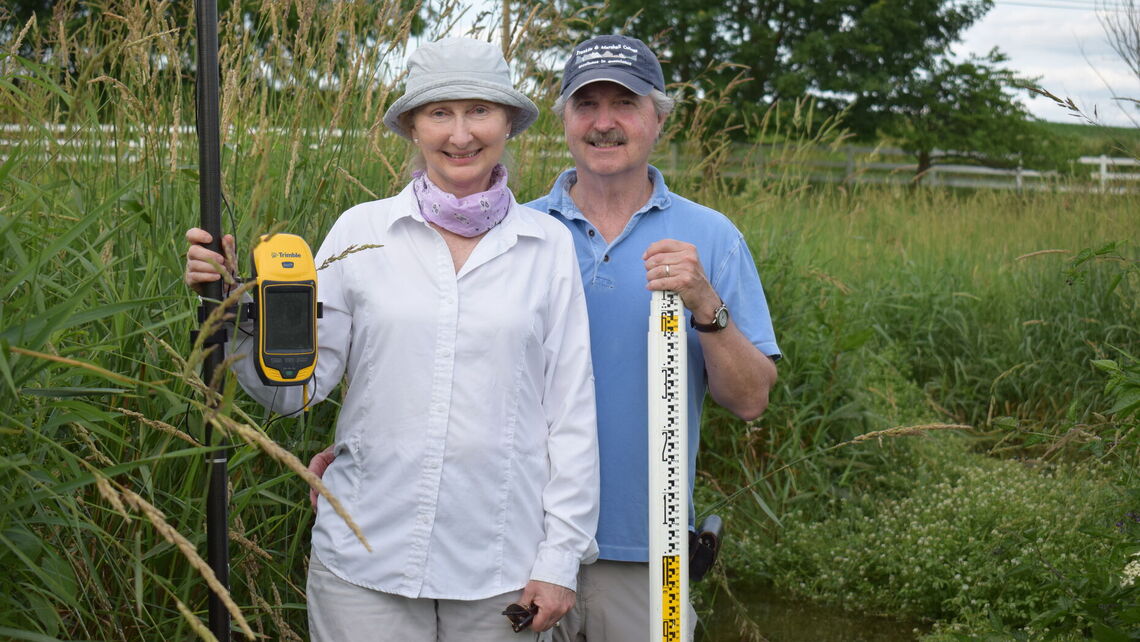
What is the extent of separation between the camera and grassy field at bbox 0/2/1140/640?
6.89ft

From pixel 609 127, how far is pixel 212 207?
1112mm

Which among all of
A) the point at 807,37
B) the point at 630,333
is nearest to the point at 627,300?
the point at 630,333

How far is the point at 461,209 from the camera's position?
2357mm

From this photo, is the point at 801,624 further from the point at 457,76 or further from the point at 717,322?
the point at 457,76

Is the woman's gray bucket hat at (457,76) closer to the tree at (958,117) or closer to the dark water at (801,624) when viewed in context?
the dark water at (801,624)

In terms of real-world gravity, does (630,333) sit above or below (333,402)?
above

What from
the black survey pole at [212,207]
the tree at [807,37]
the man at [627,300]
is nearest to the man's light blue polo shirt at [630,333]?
the man at [627,300]

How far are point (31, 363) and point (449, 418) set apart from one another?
764 mm

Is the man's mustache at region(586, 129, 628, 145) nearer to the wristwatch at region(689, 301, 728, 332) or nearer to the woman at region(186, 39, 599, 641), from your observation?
the woman at region(186, 39, 599, 641)

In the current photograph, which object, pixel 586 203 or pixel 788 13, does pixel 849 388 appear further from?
pixel 788 13

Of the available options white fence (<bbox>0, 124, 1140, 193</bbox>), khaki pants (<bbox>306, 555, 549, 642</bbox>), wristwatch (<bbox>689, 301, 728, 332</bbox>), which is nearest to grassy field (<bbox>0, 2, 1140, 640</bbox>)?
white fence (<bbox>0, 124, 1140, 193</bbox>)

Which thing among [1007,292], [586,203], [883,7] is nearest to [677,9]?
[883,7]

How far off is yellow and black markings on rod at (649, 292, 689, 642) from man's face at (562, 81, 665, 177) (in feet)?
1.37

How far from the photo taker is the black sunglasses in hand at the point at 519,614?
2.21 m
